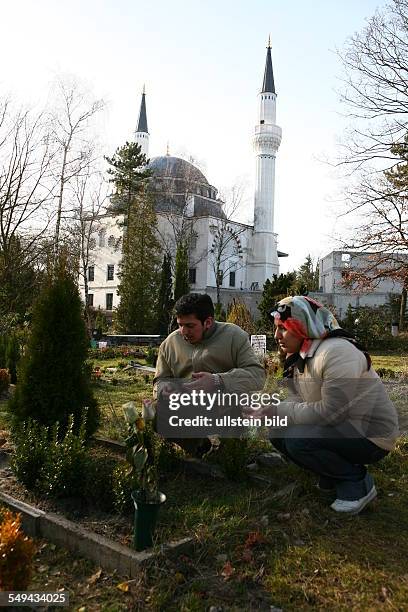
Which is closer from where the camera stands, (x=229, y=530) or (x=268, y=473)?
(x=229, y=530)

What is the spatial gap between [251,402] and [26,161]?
15768 mm

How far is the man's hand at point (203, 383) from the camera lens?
350 cm

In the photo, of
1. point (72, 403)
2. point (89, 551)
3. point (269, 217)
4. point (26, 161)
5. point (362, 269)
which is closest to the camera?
point (89, 551)

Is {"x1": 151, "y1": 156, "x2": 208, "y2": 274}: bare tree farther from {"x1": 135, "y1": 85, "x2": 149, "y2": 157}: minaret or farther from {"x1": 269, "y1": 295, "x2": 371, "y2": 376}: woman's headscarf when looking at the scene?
{"x1": 269, "y1": 295, "x2": 371, "y2": 376}: woman's headscarf

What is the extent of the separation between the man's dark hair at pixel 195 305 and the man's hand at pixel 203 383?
0.43 metres

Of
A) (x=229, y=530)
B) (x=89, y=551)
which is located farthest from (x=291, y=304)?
(x=89, y=551)

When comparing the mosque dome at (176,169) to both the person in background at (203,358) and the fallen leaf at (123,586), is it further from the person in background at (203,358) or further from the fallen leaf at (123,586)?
the fallen leaf at (123,586)

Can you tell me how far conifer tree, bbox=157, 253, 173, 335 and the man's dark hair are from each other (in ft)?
85.3

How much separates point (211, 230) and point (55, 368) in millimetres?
40416

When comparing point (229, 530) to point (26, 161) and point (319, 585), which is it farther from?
point (26, 161)

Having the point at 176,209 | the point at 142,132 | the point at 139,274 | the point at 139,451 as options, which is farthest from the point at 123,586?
the point at 142,132

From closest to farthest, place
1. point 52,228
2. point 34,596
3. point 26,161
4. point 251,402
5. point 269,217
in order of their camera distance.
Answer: point 34,596 < point 251,402 < point 26,161 < point 52,228 < point 269,217

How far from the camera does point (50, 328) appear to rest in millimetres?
4148

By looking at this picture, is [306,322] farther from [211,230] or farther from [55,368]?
[211,230]
